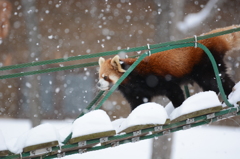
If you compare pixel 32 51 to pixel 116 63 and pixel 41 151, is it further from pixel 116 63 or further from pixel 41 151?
pixel 41 151

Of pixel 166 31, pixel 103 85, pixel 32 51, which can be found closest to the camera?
pixel 103 85

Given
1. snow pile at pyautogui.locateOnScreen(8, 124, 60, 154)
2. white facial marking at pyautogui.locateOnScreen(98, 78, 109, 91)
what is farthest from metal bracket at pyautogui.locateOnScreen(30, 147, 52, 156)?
white facial marking at pyautogui.locateOnScreen(98, 78, 109, 91)

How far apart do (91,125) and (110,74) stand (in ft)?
3.87

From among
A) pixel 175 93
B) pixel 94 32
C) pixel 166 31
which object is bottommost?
pixel 175 93

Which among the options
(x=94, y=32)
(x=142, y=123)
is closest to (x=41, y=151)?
(x=142, y=123)

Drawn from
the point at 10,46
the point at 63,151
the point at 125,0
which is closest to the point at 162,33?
the point at 125,0

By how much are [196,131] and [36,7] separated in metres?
5.12

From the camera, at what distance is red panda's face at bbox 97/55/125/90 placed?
343cm

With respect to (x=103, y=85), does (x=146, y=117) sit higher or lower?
lower

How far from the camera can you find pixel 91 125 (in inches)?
94.9

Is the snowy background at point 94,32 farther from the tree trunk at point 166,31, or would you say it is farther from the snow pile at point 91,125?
the snow pile at point 91,125

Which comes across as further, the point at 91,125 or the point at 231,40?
the point at 231,40

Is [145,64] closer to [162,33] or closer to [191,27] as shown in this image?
[162,33]

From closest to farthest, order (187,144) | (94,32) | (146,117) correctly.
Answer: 1. (146,117)
2. (94,32)
3. (187,144)
